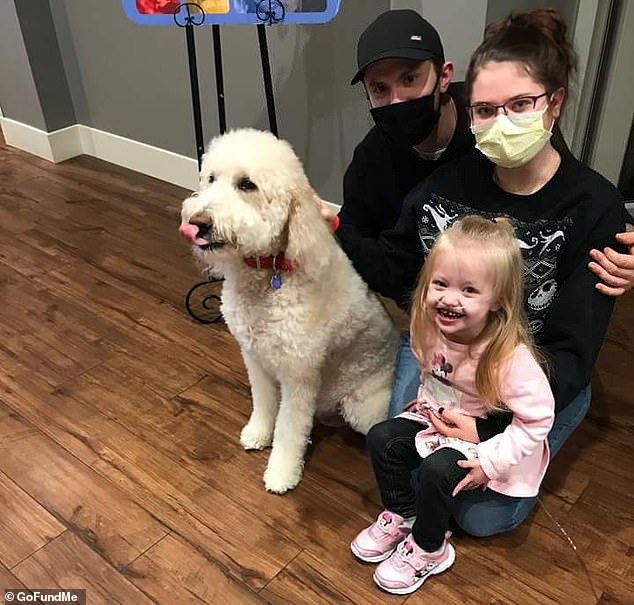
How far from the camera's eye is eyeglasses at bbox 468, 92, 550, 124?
117cm

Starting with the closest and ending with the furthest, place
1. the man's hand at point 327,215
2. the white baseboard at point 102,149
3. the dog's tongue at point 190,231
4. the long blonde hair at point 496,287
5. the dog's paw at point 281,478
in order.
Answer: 1. the long blonde hair at point 496,287
2. the dog's tongue at point 190,231
3. the man's hand at point 327,215
4. the dog's paw at point 281,478
5. the white baseboard at point 102,149

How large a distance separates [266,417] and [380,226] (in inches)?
22.5

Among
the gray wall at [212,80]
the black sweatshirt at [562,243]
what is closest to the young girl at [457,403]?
the black sweatshirt at [562,243]

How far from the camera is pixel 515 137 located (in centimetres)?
118

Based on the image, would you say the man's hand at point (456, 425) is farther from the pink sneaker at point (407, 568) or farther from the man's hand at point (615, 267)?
the man's hand at point (615, 267)

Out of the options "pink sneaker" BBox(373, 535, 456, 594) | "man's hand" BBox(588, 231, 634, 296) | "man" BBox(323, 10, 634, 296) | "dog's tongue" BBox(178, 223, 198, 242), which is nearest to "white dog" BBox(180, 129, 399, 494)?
"dog's tongue" BBox(178, 223, 198, 242)

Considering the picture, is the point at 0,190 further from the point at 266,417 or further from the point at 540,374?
the point at 540,374

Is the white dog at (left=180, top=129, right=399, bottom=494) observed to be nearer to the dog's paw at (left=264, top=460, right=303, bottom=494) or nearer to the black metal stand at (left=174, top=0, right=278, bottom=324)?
the dog's paw at (left=264, top=460, right=303, bottom=494)

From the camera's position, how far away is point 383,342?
1.55m

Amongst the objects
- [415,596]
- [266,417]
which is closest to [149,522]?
[266,417]

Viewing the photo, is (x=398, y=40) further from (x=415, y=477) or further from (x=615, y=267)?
(x=415, y=477)

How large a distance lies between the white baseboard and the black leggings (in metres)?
2.04

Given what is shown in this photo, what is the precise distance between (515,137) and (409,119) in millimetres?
303

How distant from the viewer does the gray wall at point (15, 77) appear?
3.20m
